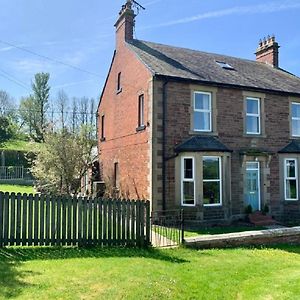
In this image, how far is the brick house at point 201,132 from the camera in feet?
52.9

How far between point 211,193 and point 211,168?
3.81ft

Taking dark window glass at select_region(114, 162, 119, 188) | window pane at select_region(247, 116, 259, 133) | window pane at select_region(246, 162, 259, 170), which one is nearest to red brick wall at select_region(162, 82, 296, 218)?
window pane at select_region(247, 116, 259, 133)

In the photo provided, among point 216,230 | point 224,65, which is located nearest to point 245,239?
point 216,230

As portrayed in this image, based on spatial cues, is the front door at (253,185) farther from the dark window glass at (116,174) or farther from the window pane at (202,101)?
the dark window glass at (116,174)

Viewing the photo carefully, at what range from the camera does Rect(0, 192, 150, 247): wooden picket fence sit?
953 centimetres

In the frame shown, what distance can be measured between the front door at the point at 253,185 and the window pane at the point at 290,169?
199 cm

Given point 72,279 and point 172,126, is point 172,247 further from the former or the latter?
point 172,126

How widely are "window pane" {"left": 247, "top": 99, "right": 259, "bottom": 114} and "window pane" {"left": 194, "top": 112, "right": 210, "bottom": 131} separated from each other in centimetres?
260

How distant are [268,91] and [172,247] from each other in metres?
11.5

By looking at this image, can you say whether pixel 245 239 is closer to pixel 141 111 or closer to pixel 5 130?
pixel 141 111

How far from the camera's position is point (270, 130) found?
18828 mm

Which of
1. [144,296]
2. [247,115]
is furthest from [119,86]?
[144,296]

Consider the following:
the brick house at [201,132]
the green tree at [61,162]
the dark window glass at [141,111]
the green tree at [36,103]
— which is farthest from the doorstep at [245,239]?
the green tree at [36,103]

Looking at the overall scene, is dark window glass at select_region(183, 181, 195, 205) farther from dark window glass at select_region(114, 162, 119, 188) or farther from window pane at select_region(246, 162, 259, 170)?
dark window glass at select_region(114, 162, 119, 188)
